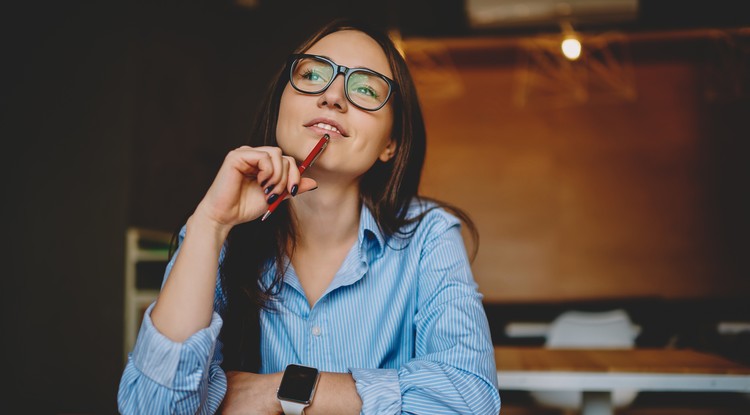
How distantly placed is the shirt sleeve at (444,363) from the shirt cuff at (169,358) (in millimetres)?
291

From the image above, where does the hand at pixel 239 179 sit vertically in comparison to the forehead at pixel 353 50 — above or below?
below

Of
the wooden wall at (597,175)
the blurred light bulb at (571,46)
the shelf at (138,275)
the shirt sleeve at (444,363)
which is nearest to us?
the shirt sleeve at (444,363)

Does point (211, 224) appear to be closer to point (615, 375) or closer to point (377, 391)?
point (377, 391)

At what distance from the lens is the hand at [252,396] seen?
1155 millimetres

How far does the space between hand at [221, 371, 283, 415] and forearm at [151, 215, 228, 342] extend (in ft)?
0.54

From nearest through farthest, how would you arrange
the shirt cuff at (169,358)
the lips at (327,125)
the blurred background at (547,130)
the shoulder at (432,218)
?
the shirt cuff at (169,358), the lips at (327,125), the shoulder at (432,218), the blurred background at (547,130)

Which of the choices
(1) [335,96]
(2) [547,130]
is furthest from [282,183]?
(2) [547,130]

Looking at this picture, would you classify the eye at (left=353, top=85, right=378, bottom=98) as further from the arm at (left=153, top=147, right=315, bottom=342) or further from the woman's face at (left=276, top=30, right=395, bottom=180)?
the arm at (left=153, top=147, right=315, bottom=342)

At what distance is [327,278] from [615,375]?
77 cm

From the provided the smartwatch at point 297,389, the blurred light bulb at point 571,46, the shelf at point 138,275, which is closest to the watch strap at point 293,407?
the smartwatch at point 297,389

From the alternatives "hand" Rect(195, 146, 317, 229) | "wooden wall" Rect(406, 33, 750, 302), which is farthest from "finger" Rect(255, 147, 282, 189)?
"wooden wall" Rect(406, 33, 750, 302)

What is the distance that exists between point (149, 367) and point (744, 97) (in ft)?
16.7

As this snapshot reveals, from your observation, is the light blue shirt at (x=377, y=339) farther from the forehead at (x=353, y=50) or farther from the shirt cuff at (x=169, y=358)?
the forehead at (x=353, y=50)

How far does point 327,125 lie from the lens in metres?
1.36
